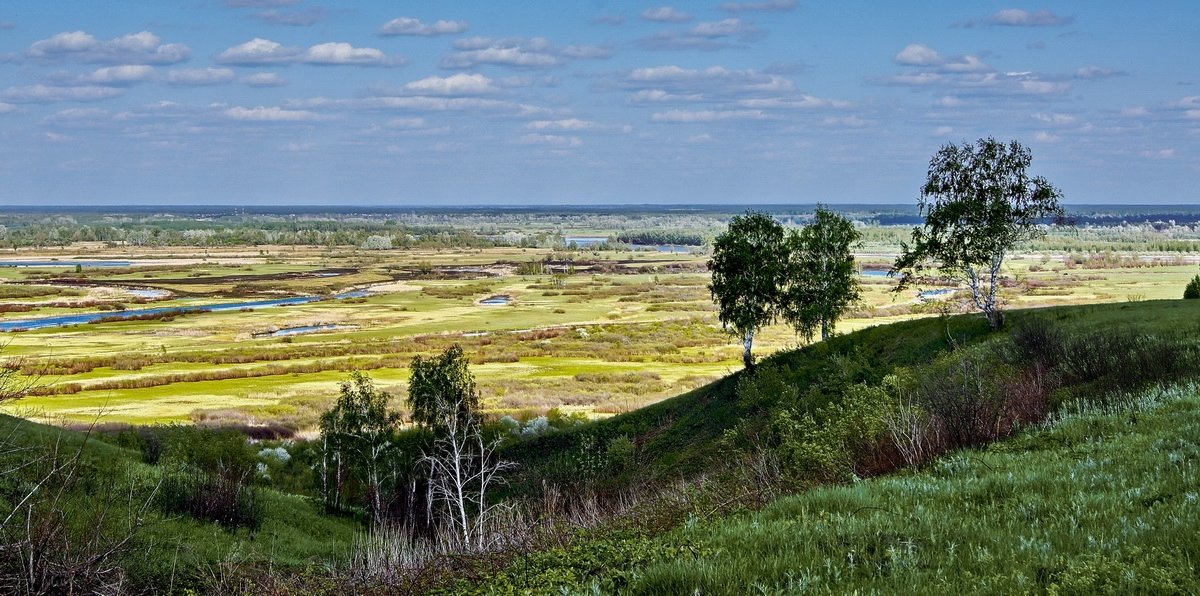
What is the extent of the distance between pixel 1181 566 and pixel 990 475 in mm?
4442

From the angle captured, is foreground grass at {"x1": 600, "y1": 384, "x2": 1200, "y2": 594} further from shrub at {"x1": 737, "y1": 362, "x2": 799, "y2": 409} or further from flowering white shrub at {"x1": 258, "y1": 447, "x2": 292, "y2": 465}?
flowering white shrub at {"x1": 258, "y1": 447, "x2": 292, "y2": 465}

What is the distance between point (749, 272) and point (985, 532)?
4812cm

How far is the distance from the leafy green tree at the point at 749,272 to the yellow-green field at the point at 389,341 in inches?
321

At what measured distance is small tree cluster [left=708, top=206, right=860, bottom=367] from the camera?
186 ft

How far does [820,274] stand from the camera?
2288 inches

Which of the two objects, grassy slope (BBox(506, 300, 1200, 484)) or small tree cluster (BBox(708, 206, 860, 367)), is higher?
small tree cluster (BBox(708, 206, 860, 367))

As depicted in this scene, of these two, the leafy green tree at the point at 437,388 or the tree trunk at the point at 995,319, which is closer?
the tree trunk at the point at 995,319

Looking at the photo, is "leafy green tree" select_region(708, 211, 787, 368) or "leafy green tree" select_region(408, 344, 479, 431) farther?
"leafy green tree" select_region(708, 211, 787, 368)

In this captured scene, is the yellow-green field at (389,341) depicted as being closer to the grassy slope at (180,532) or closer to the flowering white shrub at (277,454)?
the grassy slope at (180,532)

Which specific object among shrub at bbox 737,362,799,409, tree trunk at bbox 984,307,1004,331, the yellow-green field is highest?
tree trunk at bbox 984,307,1004,331

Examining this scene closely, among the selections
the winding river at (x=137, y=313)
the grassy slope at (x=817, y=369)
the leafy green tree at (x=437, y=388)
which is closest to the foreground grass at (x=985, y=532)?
the grassy slope at (x=817, y=369)

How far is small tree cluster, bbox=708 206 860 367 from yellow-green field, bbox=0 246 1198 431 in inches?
186

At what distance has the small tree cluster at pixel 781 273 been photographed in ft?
186

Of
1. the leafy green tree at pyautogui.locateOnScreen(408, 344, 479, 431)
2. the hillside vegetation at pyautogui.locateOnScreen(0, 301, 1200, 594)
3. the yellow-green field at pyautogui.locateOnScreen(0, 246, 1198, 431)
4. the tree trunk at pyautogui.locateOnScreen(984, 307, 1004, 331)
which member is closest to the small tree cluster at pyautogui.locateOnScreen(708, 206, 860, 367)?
the yellow-green field at pyautogui.locateOnScreen(0, 246, 1198, 431)
